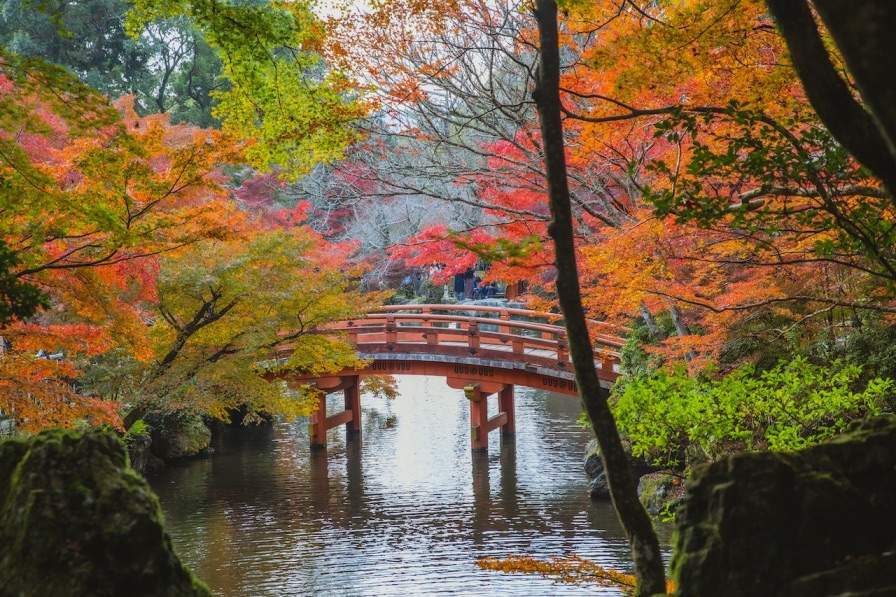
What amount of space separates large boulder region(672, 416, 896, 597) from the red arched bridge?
40.6 ft

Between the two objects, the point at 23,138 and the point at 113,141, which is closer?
the point at 113,141

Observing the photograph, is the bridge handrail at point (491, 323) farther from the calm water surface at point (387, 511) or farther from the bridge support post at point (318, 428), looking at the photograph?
the calm water surface at point (387, 511)

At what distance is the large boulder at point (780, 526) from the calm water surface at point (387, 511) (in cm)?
637

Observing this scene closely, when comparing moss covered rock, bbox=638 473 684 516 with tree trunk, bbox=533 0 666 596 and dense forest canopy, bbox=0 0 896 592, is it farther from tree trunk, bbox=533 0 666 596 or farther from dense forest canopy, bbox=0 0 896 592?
tree trunk, bbox=533 0 666 596

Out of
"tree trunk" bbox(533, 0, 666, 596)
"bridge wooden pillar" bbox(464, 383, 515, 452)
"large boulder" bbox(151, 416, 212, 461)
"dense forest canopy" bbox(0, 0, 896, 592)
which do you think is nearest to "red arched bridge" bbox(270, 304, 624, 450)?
"bridge wooden pillar" bbox(464, 383, 515, 452)

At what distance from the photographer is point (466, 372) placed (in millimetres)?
18391

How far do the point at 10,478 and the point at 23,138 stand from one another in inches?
467

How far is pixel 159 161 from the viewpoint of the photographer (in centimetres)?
1864

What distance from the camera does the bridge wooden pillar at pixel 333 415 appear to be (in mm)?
19156

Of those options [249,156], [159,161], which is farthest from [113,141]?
[159,161]

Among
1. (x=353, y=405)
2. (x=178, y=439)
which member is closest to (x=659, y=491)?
(x=353, y=405)

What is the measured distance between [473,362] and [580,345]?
13.8m

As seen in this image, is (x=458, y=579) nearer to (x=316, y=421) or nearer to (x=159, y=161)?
(x=316, y=421)

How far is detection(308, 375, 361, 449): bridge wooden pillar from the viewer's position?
1916cm
